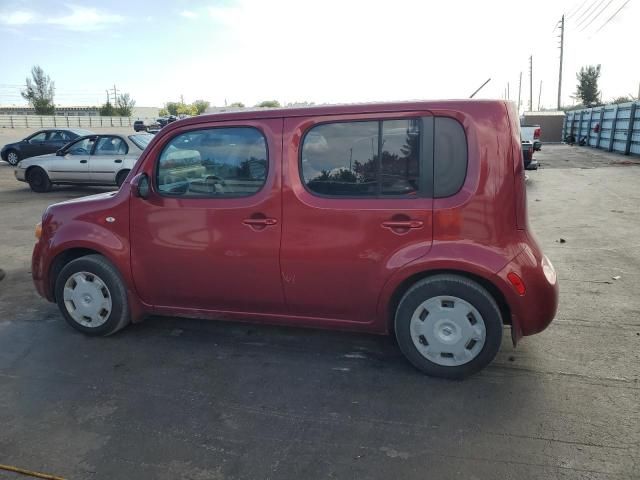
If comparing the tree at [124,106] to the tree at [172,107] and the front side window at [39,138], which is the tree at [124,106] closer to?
the tree at [172,107]

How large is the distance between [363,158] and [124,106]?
89082 mm

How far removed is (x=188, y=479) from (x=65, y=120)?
72.6 meters

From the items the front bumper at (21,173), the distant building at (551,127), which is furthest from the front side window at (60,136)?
the distant building at (551,127)

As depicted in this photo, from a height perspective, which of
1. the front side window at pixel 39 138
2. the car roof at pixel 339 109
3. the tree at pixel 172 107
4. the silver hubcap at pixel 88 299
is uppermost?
the tree at pixel 172 107

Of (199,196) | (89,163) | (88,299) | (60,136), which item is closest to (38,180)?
(89,163)

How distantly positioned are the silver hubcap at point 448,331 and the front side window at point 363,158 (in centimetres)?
79

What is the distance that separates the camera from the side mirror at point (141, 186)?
401 centimetres

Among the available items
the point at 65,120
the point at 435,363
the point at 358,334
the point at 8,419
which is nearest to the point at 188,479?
the point at 8,419

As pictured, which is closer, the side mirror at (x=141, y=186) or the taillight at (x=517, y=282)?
the taillight at (x=517, y=282)

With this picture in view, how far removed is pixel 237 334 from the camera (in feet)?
14.5

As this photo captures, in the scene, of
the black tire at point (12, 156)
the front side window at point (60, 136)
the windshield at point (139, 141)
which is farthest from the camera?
the black tire at point (12, 156)

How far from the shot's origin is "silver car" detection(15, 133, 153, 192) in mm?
12500

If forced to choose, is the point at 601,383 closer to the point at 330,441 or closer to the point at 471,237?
the point at 471,237

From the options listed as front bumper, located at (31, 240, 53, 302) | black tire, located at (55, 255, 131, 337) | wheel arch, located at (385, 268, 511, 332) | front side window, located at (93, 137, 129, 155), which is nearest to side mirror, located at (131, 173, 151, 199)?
black tire, located at (55, 255, 131, 337)
